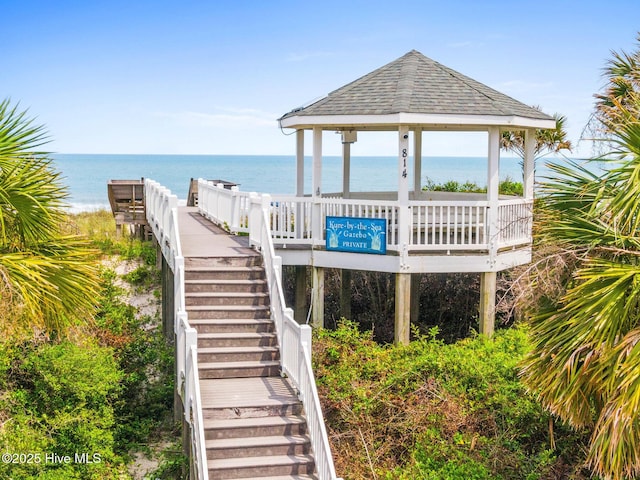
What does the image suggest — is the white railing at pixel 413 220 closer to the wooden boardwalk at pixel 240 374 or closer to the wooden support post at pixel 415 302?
the wooden boardwalk at pixel 240 374

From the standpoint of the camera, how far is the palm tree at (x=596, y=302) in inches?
314

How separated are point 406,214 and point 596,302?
7102mm

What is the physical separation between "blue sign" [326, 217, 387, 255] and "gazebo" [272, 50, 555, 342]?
19mm

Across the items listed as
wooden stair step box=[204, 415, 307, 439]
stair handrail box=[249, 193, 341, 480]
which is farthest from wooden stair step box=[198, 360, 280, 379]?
wooden stair step box=[204, 415, 307, 439]

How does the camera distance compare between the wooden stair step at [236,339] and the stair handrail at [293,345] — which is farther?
the wooden stair step at [236,339]

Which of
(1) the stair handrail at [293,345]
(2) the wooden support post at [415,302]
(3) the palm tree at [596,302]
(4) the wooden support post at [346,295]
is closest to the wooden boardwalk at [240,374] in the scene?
(1) the stair handrail at [293,345]

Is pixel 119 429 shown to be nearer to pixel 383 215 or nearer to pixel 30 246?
pixel 30 246

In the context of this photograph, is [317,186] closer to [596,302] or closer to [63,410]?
[63,410]

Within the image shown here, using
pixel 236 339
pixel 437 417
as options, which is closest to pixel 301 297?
pixel 236 339

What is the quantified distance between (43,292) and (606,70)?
984 cm

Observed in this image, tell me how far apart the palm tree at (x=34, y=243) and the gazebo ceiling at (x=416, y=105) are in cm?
642

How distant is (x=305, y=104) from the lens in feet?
57.7

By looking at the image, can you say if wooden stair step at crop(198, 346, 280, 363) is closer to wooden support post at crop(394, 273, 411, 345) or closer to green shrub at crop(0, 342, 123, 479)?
green shrub at crop(0, 342, 123, 479)

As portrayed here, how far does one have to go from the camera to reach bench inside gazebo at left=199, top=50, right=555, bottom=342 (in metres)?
15.1
